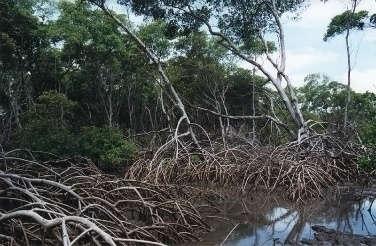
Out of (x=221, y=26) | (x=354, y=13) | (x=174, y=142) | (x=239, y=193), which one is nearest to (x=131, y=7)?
(x=221, y=26)

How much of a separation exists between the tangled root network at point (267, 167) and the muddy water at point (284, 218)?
410mm

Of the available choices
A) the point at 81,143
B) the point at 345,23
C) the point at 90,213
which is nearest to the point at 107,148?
the point at 81,143

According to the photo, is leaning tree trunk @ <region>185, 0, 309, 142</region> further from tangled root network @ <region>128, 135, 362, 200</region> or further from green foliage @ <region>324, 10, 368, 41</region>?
green foliage @ <region>324, 10, 368, 41</region>

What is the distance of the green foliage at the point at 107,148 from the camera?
12.1 metres

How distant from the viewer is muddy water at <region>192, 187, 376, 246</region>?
581 cm

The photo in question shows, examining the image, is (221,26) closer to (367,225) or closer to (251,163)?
(251,163)

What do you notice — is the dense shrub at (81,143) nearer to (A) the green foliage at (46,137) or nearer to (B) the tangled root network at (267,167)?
(A) the green foliage at (46,137)

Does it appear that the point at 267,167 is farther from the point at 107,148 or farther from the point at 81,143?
the point at 81,143

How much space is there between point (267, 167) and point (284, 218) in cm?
241

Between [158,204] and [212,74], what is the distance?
1554 centimetres

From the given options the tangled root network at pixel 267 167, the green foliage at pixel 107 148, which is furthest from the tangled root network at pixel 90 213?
the green foliage at pixel 107 148

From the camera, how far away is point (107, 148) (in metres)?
12.4

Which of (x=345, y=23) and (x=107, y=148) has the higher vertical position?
(x=345, y=23)

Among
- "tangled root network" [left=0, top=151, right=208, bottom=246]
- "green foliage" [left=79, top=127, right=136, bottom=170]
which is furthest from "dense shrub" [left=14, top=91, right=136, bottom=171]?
"tangled root network" [left=0, top=151, right=208, bottom=246]
